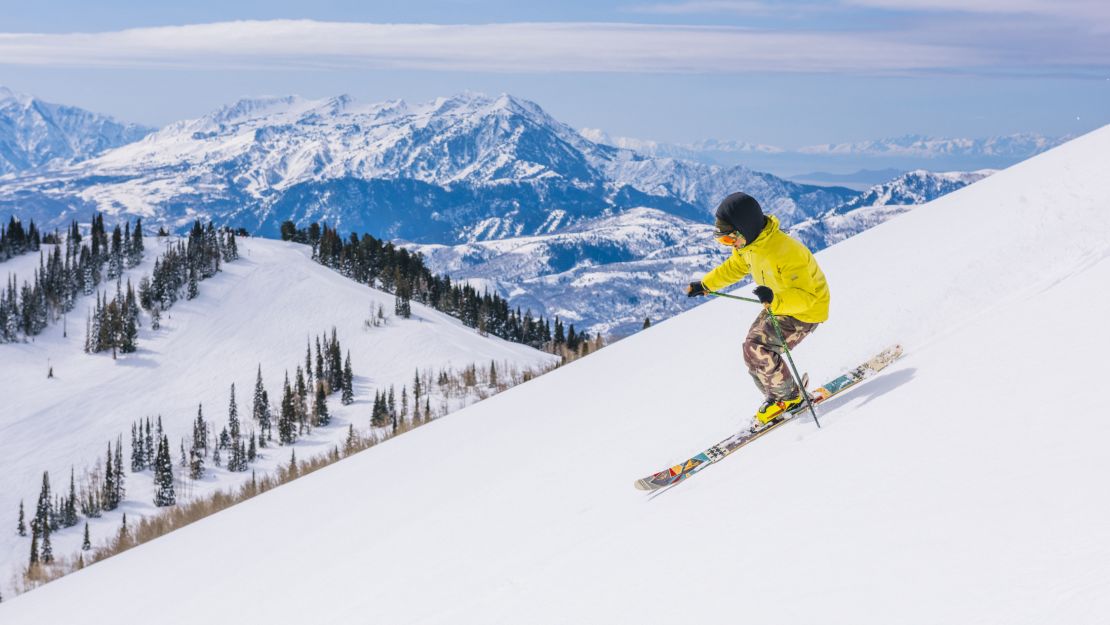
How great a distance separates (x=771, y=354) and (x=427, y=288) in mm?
170004

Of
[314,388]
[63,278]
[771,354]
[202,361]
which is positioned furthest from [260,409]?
[771,354]

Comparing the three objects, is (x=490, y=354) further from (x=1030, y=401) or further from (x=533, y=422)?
(x=1030, y=401)

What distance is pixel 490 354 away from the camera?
12825cm

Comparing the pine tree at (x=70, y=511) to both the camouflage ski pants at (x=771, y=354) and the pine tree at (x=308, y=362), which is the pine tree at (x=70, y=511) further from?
the camouflage ski pants at (x=771, y=354)

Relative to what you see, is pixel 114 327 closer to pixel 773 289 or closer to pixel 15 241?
pixel 15 241

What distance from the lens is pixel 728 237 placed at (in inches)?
425

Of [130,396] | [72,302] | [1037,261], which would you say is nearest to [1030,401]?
[1037,261]

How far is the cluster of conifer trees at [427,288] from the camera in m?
168

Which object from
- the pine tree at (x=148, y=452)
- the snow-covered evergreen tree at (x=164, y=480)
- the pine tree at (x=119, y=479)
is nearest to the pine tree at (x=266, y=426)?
the snow-covered evergreen tree at (x=164, y=480)

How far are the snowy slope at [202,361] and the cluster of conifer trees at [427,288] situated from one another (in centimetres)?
1337

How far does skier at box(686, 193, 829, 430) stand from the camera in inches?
412

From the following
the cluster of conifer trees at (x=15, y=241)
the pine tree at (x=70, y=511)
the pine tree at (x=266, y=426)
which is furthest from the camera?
the cluster of conifer trees at (x=15, y=241)

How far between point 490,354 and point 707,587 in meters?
123

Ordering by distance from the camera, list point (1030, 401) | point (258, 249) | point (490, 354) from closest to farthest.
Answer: point (1030, 401), point (490, 354), point (258, 249)
